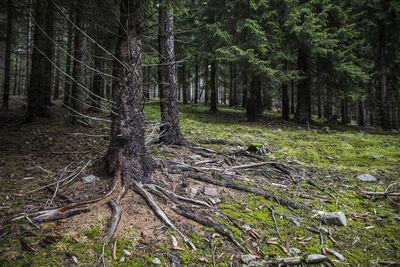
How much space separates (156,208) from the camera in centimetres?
265

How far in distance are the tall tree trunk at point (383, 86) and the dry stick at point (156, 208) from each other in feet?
55.9

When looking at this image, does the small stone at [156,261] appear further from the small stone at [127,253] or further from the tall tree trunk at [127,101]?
the tall tree trunk at [127,101]

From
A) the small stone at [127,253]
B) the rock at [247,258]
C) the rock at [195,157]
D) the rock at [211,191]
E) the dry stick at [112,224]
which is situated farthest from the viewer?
the rock at [195,157]

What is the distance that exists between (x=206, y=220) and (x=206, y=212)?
222 mm

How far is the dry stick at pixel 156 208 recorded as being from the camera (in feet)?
7.73

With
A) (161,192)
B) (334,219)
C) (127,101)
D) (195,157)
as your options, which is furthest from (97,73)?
(334,219)

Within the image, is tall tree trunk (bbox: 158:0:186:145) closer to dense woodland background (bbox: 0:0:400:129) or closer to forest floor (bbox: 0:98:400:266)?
forest floor (bbox: 0:98:400:266)

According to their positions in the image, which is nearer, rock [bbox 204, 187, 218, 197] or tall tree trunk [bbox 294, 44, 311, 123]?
rock [bbox 204, 187, 218, 197]

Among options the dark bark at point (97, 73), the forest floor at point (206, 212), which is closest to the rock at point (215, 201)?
the forest floor at point (206, 212)

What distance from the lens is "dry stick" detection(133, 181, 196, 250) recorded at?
236 centimetres

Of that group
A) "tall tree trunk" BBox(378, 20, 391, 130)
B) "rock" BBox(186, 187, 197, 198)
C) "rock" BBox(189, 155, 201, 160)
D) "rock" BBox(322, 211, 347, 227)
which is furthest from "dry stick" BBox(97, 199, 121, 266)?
"tall tree trunk" BBox(378, 20, 391, 130)

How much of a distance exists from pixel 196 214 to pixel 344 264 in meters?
1.80

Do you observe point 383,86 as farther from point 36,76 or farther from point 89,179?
point 36,76

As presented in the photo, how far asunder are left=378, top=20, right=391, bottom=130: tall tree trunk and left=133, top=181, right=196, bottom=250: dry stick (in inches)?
671
